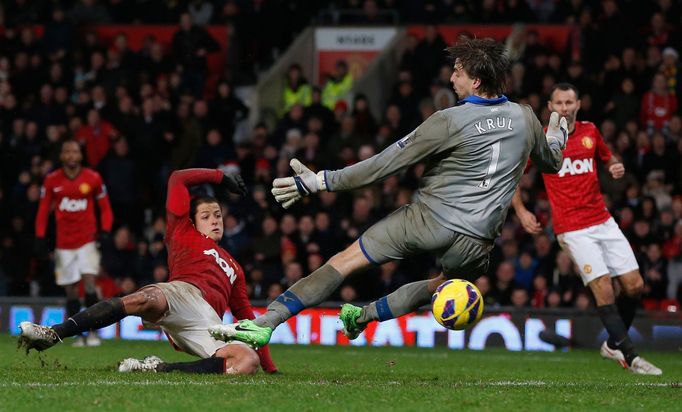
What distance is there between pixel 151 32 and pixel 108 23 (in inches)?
30.0

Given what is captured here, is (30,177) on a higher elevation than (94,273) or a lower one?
higher

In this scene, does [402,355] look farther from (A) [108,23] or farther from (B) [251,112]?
(A) [108,23]

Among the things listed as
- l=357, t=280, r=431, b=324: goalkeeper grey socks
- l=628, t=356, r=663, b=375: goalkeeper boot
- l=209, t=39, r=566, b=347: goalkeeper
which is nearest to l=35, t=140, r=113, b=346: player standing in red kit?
l=628, t=356, r=663, b=375: goalkeeper boot

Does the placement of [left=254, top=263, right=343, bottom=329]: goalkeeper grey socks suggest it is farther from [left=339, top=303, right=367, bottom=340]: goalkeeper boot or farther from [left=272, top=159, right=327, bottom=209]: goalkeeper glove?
[left=272, top=159, right=327, bottom=209]: goalkeeper glove

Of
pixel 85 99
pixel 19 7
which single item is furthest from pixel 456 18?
pixel 19 7

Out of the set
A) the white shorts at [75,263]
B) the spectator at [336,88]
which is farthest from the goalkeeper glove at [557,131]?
the spectator at [336,88]

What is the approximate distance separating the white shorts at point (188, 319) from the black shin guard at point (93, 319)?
33cm

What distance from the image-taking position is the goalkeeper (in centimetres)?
802

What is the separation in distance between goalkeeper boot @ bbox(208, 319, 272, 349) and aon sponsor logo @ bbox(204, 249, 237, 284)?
1536 mm

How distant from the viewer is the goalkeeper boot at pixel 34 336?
8.41m

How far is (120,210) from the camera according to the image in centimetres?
1917

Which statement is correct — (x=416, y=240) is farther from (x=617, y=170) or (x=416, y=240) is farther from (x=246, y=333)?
(x=617, y=170)

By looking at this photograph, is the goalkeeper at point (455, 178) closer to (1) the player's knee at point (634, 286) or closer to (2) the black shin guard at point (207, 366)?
(2) the black shin guard at point (207, 366)

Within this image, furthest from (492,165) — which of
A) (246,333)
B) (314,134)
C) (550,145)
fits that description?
(314,134)
